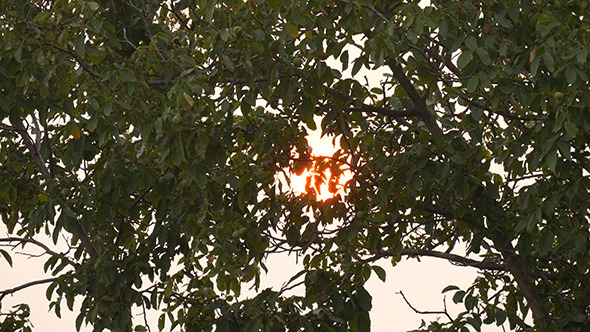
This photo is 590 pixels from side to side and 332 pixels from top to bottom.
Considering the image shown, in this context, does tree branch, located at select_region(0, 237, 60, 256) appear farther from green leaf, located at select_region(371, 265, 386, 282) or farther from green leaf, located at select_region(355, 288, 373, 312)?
green leaf, located at select_region(371, 265, 386, 282)

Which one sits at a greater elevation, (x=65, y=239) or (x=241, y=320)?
(x=65, y=239)

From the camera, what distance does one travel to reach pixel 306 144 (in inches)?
309

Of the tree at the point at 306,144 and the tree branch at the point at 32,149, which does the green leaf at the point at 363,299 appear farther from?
the tree branch at the point at 32,149

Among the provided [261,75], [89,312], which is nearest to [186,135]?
[261,75]

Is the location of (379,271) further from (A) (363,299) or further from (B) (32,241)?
(B) (32,241)

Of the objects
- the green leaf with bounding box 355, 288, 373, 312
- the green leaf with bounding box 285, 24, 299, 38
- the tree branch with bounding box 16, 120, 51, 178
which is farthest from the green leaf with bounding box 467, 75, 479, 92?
the tree branch with bounding box 16, 120, 51, 178

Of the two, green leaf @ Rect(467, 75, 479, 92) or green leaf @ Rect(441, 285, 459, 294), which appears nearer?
green leaf @ Rect(467, 75, 479, 92)

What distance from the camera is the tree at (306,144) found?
6.67m

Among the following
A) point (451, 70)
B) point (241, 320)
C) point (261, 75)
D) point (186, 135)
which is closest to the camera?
point (186, 135)

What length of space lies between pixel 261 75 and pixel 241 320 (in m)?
2.08

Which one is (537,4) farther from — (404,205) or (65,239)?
(65,239)

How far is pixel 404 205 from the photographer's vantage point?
25.8ft

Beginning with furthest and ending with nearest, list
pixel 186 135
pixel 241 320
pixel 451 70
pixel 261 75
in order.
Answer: pixel 451 70
pixel 241 320
pixel 261 75
pixel 186 135

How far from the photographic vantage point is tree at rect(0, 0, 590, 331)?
263 inches
